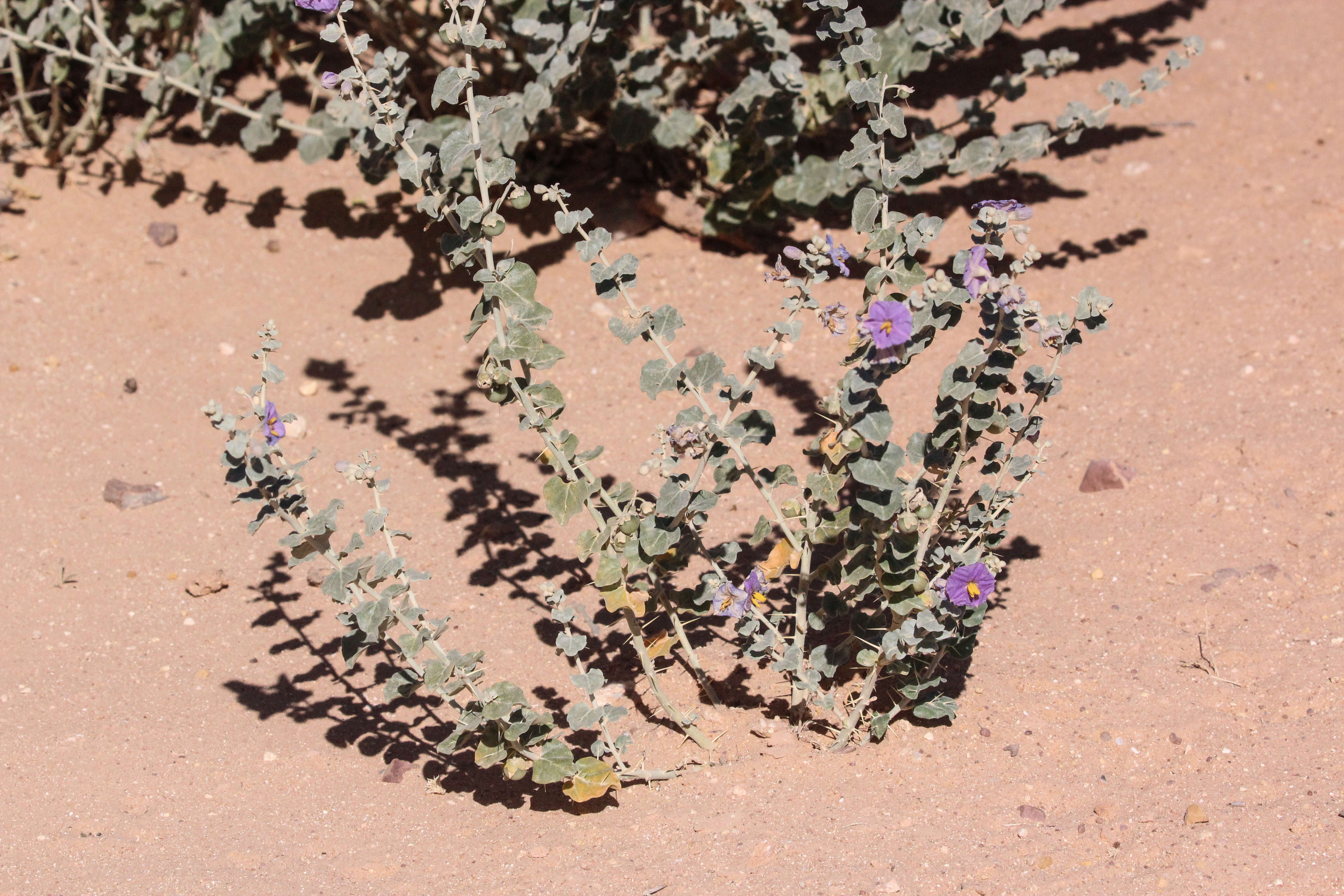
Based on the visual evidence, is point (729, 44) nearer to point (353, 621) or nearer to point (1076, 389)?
point (1076, 389)

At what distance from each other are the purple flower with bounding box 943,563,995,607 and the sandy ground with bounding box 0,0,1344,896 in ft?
1.86

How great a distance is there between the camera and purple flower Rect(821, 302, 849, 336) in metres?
2.30

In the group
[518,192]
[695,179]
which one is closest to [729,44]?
[695,179]

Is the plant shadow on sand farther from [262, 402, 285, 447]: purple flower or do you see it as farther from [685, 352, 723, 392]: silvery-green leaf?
[262, 402, 285, 447]: purple flower

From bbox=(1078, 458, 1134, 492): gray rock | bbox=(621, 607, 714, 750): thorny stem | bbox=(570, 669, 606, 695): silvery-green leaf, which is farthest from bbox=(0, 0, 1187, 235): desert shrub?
bbox=(570, 669, 606, 695): silvery-green leaf

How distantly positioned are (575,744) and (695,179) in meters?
2.65

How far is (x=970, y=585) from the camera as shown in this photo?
98.2 inches

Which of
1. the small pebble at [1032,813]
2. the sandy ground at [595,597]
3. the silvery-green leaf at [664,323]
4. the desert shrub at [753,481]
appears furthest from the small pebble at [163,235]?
the small pebble at [1032,813]

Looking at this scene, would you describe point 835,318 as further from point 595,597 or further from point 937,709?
point 595,597

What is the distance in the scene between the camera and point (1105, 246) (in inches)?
185

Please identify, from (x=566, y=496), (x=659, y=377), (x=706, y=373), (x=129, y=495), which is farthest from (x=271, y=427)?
(x=129, y=495)

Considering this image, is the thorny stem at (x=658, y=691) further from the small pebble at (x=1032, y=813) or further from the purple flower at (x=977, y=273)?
the purple flower at (x=977, y=273)

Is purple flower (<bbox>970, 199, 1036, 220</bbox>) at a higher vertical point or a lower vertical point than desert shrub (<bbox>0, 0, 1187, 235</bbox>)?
higher

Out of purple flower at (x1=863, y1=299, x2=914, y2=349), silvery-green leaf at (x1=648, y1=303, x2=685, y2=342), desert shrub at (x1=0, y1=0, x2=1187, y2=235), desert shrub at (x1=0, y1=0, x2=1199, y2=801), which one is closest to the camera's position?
purple flower at (x1=863, y1=299, x2=914, y2=349)
